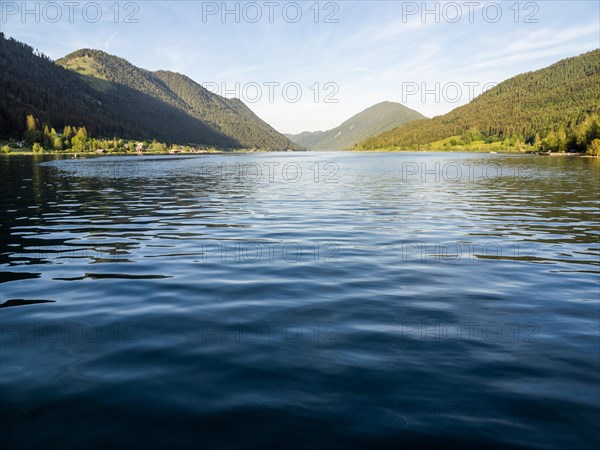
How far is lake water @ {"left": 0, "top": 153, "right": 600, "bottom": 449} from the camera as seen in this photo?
21.2 ft

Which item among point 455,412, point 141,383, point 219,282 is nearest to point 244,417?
point 141,383

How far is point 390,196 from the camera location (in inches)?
1729

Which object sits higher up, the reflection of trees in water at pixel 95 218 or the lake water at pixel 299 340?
the reflection of trees in water at pixel 95 218

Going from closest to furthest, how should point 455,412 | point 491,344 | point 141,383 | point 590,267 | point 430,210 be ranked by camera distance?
point 455,412, point 141,383, point 491,344, point 590,267, point 430,210

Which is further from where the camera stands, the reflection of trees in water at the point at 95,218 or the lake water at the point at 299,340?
the reflection of trees in water at the point at 95,218

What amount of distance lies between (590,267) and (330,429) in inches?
595

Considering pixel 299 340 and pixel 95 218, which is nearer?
pixel 299 340

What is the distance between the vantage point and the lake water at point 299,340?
646 cm

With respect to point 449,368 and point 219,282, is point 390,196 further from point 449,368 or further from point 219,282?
→ point 449,368

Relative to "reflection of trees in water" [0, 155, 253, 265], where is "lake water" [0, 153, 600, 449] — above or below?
below

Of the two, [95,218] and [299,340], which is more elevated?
[95,218]

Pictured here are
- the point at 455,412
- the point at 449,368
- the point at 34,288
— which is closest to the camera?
the point at 455,412

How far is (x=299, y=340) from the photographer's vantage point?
9.80 m

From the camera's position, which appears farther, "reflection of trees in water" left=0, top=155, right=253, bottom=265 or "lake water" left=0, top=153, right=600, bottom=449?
"reflection of trees in water" left=0, top=155, right=253, bottom=265
